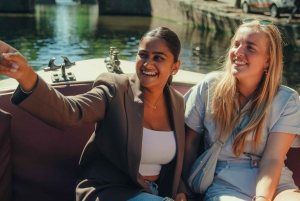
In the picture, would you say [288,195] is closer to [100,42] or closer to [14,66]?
[14,66]

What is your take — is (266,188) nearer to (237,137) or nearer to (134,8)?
(237,137)

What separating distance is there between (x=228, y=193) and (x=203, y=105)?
0.38 meters

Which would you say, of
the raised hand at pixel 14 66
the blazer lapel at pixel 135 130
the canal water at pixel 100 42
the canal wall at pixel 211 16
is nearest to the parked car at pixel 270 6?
the canal wall at pixel 211 16

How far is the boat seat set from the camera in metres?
1.48

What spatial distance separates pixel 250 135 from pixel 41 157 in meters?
0.89

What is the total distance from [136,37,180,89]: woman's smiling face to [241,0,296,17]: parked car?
12211 millimetres

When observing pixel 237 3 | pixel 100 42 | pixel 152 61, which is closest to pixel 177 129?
pixel 152 61

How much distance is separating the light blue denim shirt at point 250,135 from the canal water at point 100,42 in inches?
279

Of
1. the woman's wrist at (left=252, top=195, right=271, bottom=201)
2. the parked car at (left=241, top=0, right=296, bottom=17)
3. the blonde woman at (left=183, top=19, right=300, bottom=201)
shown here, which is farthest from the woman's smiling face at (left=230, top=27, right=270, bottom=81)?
the parked car at (left=241, top=0, right=296, bottom=17)

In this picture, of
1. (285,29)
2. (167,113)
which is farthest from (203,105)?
(285,29)

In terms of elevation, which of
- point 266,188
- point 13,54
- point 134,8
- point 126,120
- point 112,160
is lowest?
point 134,8

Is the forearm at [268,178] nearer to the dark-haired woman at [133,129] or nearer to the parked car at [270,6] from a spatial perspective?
the dark-haired woman at [133,129]

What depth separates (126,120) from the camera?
1325mm

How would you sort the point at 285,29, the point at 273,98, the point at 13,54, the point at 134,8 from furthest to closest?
1. the point at 134,8
2. the point at 285,29
3. the point at 273,98
4. the point at 13,54
